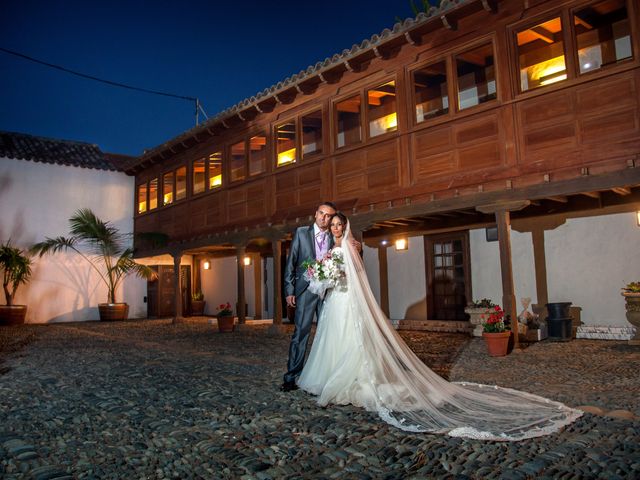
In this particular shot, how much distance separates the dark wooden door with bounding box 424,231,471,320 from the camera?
11109 millimetres

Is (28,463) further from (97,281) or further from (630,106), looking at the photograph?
(97,281)

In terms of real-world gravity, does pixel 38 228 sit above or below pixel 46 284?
above

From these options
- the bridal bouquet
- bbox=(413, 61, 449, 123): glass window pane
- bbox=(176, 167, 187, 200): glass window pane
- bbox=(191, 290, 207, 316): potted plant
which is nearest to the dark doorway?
bbox=(191, 290, 207, 316): potted plant

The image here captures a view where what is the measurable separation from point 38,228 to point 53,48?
8488 cm

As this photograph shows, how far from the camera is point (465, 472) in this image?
2.75 meters

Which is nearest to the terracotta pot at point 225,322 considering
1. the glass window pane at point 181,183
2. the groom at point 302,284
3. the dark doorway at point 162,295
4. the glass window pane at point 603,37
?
the glass window pane at point 181,183

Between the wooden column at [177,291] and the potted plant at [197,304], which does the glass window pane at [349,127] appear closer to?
the wooden column at [177,291]

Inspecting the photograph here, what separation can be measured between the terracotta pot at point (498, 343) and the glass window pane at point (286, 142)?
666cm

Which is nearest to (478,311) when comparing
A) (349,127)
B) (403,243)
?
(403,243)

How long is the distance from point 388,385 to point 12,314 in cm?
1519

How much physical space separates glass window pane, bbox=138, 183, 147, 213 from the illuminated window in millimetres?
3726

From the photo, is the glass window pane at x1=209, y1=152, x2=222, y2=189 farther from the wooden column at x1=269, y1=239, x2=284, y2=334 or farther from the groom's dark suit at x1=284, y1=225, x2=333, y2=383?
the groom's dark suit at x1=284, y1=225, x2=333, y2=383

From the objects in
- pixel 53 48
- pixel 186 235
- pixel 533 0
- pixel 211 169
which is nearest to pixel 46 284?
pixel 186 235

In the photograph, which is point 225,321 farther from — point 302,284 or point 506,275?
point 302,284
